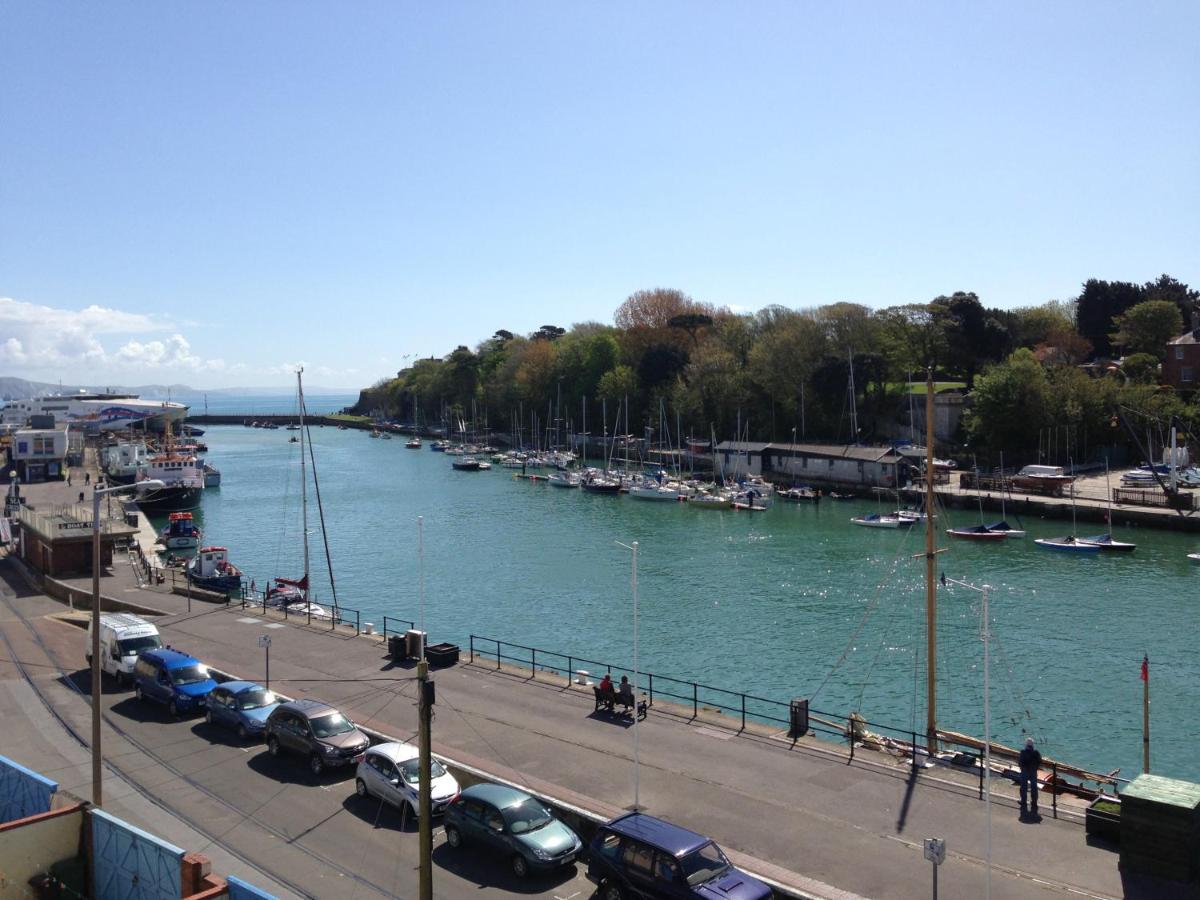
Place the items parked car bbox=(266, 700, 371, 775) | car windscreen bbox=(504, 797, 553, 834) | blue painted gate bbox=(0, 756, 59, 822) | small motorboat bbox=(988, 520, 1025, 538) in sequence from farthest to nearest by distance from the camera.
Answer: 1. small motorboat bbox=(988, 520, 1025, 538)
2. parked car bbox=(266, 700, 371, 775)
3. blue painted gate bbox=(0, 756, 59, 822)
4. car windscreen bbox=(504, 797, 553, 834)

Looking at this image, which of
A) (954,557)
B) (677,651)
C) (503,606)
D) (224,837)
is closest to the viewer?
(224,837)

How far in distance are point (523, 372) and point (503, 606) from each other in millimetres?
96410

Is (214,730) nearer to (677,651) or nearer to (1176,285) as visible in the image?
(677,651)

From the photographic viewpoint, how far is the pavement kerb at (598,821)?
1284cm

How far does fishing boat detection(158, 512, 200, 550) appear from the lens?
62.1m

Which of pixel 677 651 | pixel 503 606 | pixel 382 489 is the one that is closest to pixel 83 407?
pixel 382 489

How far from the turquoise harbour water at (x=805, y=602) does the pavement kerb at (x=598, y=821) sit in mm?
6014

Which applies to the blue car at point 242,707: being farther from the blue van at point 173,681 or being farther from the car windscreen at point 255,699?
the blue van at point 173,681

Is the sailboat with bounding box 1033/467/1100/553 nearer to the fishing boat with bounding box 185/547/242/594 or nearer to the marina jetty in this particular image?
the marina jetty

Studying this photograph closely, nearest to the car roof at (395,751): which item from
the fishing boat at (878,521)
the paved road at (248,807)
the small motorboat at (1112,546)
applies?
the paved road at (248,807)

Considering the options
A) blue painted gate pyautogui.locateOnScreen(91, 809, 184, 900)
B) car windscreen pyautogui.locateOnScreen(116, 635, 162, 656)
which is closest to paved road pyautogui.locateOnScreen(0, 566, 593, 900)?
car windscreen pyautogui.locateOnScreen(116, 635, 162, 656)

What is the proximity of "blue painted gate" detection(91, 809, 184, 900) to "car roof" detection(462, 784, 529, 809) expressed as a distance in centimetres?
446

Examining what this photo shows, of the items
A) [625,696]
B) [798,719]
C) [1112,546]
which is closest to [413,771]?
[625,696]

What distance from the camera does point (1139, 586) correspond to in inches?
1807
